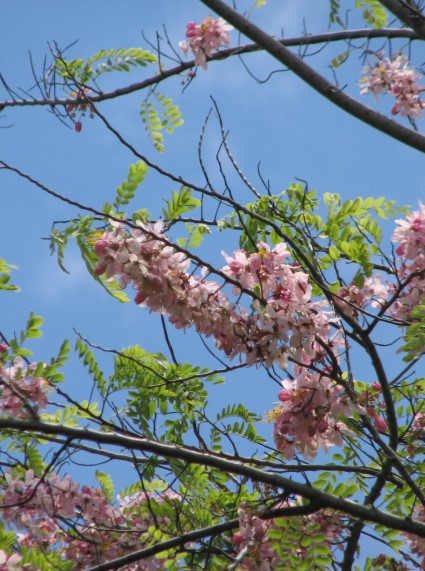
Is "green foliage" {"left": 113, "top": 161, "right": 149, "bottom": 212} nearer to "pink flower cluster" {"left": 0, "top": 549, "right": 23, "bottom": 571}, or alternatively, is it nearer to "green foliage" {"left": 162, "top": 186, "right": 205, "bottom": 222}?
"green foliage" {"left": 162, "top": 186, "right": 205, "bottom": 222}

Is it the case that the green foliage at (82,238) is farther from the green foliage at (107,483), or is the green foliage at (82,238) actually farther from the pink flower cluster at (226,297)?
the green foliage at (107,483)

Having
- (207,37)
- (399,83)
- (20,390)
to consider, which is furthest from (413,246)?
(399,83)

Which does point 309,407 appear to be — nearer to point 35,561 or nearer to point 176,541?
point 176,541

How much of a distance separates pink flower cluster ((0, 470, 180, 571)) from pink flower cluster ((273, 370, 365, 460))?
117 cm

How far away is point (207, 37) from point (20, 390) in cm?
380

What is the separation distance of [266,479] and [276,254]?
0.98 m

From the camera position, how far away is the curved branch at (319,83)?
3.88 m

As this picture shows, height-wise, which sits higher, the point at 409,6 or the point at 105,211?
the point at 409,6

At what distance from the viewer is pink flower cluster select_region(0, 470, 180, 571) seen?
14.4ft

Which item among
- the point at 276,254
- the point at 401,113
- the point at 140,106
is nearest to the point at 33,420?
the point at 276,254

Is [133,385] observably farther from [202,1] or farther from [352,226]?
[202,1]

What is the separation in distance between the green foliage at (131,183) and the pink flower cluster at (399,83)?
3959 millimetres

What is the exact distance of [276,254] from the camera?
324cm

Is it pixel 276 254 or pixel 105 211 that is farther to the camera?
pixel 105 211
